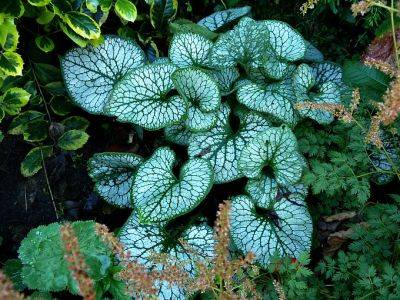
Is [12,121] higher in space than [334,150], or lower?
lower

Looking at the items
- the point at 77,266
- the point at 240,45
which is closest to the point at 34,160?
the point at 240,45

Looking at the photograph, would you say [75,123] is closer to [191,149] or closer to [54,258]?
[191,149]

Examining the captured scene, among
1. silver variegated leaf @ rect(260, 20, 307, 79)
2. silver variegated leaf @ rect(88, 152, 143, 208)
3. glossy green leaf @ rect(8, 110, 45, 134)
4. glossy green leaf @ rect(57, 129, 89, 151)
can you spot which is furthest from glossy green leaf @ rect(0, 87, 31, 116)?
silver variegated leaf @ rect(260, 20, 307, 79)

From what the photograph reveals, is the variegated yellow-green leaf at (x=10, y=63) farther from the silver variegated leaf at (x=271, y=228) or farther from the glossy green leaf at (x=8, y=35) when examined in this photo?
the silver variegated leaf at (x=271, y=228)

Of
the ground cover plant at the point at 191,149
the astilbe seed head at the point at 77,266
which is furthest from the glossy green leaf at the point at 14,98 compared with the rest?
the astilbe seed head at the point at 77,266

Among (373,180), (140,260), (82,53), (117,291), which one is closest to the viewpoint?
(117,291)

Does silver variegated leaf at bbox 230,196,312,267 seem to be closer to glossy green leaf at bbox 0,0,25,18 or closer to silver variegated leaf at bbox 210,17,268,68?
silver variegated leaf at bbox 210,17,268,68

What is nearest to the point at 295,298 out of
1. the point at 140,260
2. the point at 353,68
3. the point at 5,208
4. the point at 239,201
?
the point at 239,201

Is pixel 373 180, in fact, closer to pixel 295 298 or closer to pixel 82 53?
pixel 295 298
